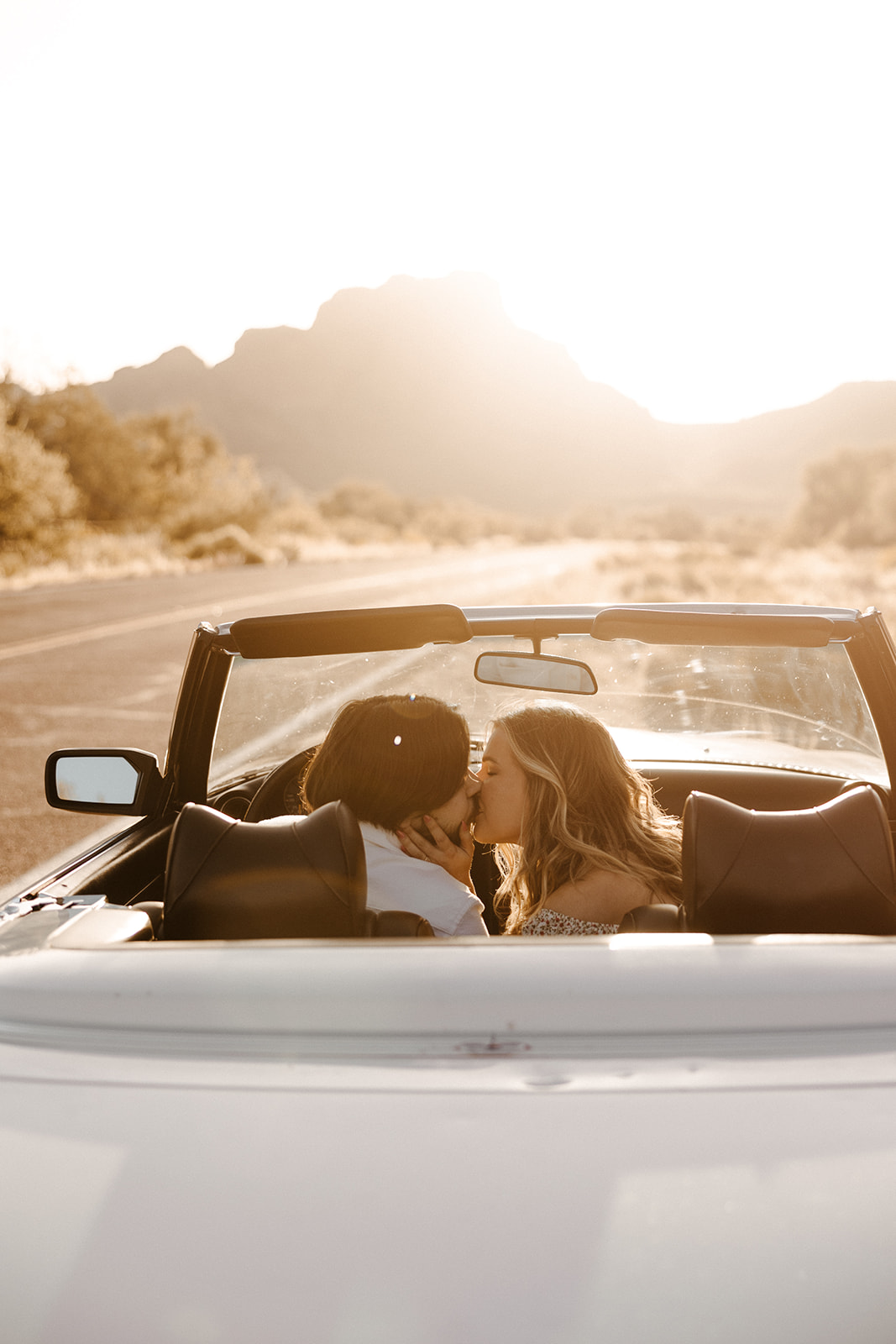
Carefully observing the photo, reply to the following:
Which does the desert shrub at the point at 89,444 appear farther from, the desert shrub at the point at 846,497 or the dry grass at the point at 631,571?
the desert shrub at the point at 846,497

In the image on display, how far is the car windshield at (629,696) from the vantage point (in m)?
3.01

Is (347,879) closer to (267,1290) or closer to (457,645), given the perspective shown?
(267,1290)

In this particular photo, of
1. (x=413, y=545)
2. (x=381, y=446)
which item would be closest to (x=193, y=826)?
(x=413, y=545)

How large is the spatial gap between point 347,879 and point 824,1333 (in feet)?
A: 3.00

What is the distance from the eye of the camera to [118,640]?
1838 cm

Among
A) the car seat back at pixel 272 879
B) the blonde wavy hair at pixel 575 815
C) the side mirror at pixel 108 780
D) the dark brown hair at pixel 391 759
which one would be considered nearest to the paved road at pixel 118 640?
the side mirror at pixel 108 780

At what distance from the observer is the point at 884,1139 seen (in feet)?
3.55

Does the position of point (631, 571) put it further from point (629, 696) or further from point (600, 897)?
point (600, 897)

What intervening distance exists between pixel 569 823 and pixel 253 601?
23.5 m

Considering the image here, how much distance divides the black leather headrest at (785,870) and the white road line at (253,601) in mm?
15605

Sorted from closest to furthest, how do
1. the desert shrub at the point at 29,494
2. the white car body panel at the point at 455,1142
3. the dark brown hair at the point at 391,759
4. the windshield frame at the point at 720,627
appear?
1. the white car body panel at the point at 455,1142
2. the dark brown hair at the point at 391,759
3. the windshield frame at the point at 720,627
4. the desert shrub at the point at 29,494

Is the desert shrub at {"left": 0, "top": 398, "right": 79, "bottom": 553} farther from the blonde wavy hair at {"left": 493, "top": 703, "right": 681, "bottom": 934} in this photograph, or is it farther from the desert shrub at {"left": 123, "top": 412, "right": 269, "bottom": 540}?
the blonde wavy hair at {"left": 493, "top": 703, "right": 681, "bottom": 934}

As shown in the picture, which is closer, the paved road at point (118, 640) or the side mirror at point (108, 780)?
the side mirror at point (108, 780)

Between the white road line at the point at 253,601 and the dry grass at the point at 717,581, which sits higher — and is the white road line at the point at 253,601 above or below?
above
